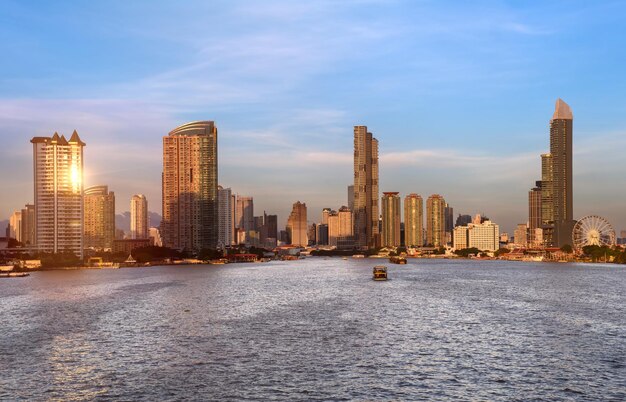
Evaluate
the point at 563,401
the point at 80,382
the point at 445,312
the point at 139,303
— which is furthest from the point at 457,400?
the point at 139,303

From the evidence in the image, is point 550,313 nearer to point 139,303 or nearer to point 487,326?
point 487,326

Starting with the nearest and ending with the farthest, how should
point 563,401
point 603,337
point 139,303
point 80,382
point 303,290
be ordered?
point 563,401, point 80,382, point 603,337, point 139,303, point 303,290

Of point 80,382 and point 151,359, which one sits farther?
point 151,359

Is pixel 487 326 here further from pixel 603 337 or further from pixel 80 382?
pixel 80 382

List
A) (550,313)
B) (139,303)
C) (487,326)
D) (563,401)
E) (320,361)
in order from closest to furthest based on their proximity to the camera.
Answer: (563,401)
(320,361)
(487,326)
(550,313)
(139,303)

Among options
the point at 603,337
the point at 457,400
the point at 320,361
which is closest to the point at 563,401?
the point at 457,400

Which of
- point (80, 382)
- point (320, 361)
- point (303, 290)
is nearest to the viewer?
point (80, 382)
